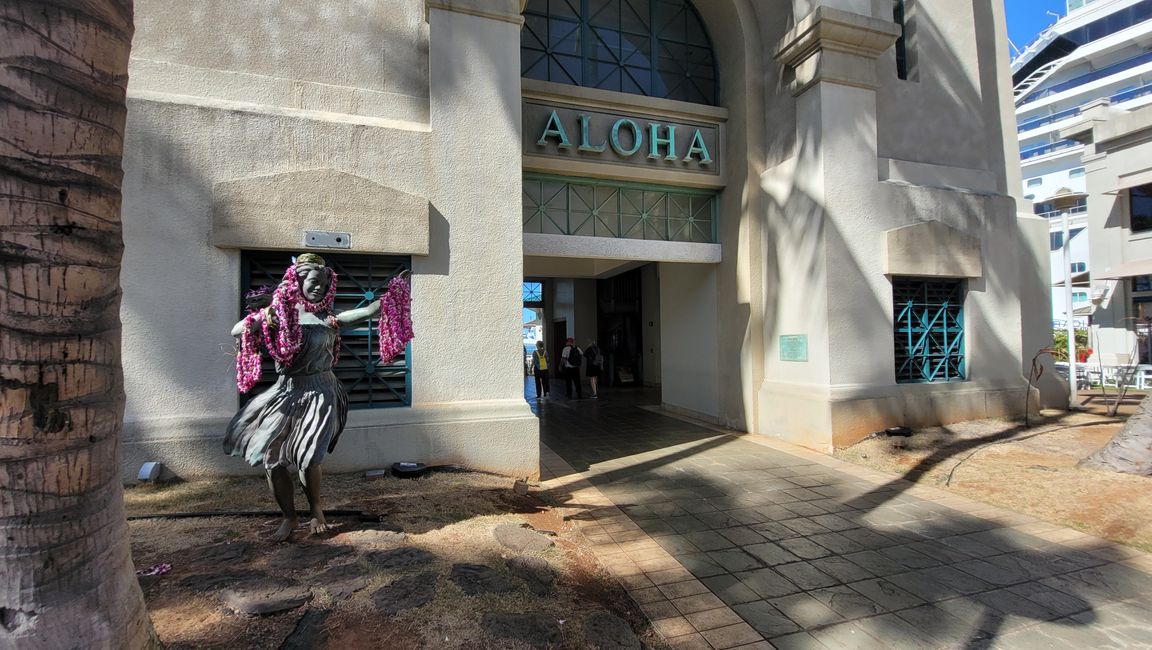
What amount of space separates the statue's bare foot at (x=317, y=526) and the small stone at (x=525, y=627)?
64.8 inches

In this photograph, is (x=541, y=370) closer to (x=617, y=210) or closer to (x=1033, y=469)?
(x=617, y=210)

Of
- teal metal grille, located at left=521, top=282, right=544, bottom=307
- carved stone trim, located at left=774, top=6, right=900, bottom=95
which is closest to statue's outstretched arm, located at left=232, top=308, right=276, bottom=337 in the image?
carved stone trim, located at left=774, top=6, right=900, bottom=95

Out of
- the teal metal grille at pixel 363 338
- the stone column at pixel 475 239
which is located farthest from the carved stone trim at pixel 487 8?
the teal metal grille at pixel 363 338

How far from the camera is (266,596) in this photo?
296 centimetres

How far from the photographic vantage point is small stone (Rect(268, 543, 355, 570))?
3.41 meters

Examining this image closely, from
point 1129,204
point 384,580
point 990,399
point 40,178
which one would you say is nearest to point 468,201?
point 384,580

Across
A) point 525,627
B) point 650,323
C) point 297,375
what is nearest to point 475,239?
point 297,375

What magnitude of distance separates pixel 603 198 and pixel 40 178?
718cm

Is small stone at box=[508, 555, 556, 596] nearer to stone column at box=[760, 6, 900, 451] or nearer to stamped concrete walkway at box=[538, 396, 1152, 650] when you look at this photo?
stamped concrete walkway at box=[538, 396, 1152, 650]

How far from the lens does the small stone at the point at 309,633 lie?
8.42 feet

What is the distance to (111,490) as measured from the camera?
6.50ft

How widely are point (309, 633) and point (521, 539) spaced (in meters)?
1.74

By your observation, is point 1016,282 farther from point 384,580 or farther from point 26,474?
point 26,474

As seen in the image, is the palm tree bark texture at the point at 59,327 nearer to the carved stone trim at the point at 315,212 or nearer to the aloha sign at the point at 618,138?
the carved stone trim at the point at 315,212
